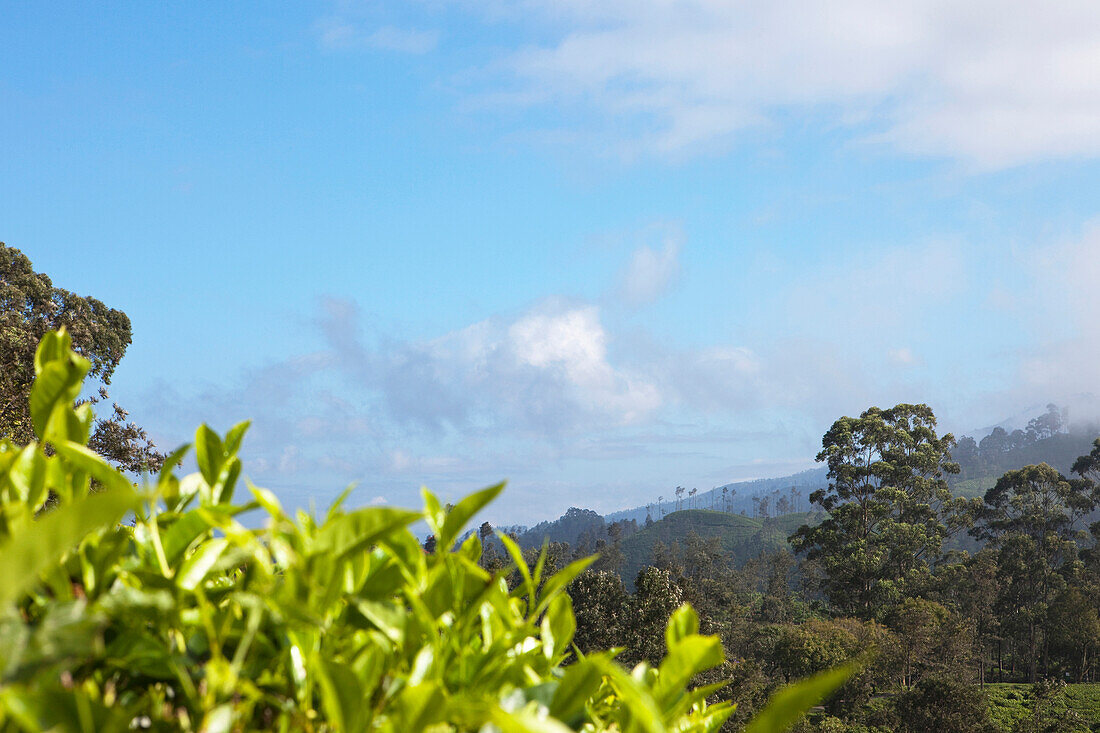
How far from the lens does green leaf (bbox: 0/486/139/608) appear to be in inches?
19.7

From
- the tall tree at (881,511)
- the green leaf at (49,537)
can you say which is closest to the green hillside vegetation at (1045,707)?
the tall tree at (881,511)

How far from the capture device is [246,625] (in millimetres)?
814

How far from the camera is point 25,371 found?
11.4 meters

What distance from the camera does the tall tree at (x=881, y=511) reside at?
29.7 metres

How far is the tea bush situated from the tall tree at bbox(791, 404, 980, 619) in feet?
102

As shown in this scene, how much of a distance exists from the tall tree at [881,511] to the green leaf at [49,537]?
31.7 m

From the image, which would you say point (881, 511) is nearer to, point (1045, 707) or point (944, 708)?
point (1045, 707)

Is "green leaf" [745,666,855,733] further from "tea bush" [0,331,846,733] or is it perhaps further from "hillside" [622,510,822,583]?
"hillside" [622,510,822,583]

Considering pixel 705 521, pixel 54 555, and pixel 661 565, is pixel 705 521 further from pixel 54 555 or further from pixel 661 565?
pixel 54 555

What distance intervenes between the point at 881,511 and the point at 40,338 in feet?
95.5

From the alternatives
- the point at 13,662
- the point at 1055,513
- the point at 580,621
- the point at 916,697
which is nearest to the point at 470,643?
the point at 13,662

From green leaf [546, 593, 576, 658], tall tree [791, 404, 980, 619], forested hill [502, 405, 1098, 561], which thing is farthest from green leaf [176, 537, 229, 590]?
forested hill [502, 405, 1098, 561]

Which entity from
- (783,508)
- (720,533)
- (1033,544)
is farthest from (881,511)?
(783,508)

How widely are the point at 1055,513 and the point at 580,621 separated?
84.1 ft
